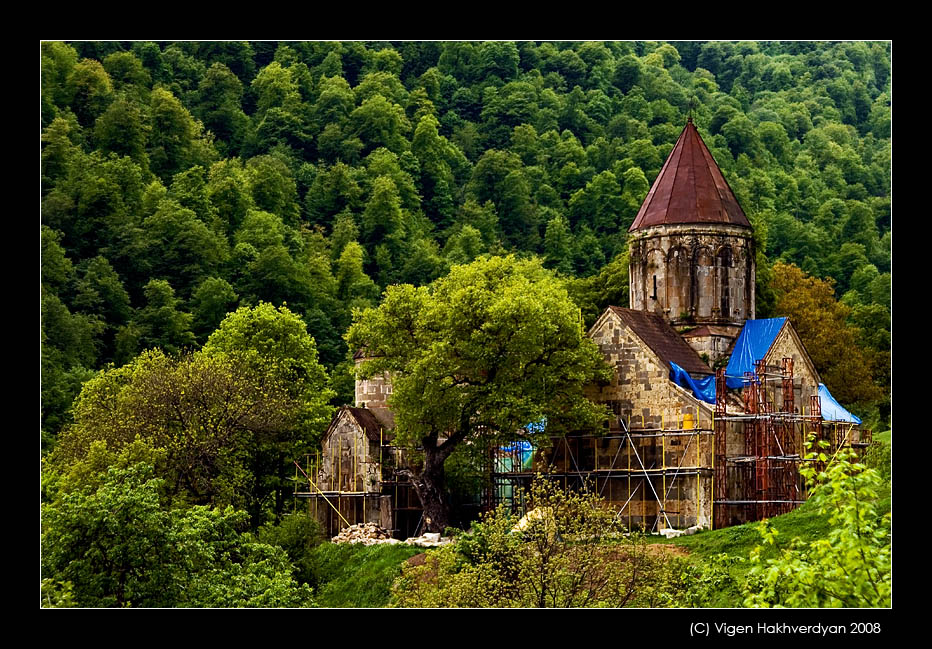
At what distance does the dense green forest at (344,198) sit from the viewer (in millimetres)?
47531

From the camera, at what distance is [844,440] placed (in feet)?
143

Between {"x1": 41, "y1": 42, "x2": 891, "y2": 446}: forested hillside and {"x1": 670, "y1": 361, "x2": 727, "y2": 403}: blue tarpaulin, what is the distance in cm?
1411

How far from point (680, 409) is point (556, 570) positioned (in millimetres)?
13917

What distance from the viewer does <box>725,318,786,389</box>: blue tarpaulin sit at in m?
43.9

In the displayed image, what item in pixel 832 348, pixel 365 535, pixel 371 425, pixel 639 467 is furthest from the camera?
pixel 832 348

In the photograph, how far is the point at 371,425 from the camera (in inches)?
1781

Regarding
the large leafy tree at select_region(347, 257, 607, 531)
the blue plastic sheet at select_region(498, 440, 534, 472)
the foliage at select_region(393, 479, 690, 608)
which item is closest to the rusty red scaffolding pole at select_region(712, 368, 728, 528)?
the large leafy tree at select_region(347, 257, 607, 531)

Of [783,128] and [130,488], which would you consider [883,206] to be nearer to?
[783,128]

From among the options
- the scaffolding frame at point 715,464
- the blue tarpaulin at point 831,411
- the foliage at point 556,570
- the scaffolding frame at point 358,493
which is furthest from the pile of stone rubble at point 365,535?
the blue tarpaulin at point 831,411

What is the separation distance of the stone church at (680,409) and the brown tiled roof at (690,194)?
0.15ft

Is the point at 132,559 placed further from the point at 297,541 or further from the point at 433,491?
the point at 433,491

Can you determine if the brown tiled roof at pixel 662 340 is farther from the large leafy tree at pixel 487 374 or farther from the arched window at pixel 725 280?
the arched window at pixel 725 280

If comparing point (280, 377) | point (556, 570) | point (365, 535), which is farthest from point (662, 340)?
point (556, 570)

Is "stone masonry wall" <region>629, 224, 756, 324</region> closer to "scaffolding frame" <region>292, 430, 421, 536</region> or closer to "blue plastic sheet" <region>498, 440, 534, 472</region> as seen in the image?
"blue plastic sheet" <region>498, 440, 534, 472</region>
